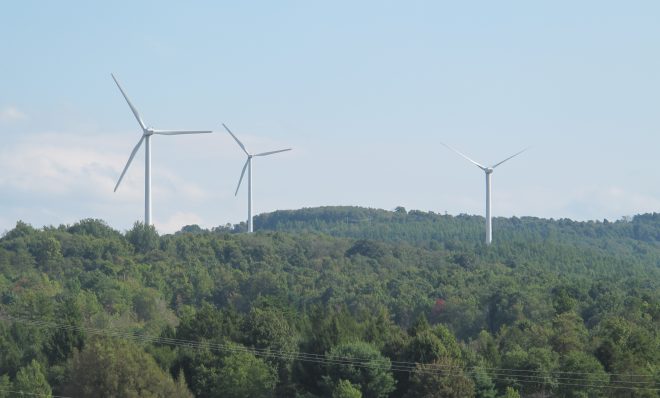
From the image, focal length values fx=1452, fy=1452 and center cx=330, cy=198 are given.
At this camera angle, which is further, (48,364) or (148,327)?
(148,327)

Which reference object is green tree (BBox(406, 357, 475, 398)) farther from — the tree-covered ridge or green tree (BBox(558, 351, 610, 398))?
green tree (BBox(558, 351, 610, 398))

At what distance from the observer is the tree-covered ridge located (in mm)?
80062

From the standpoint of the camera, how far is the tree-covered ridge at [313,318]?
80.1 metres

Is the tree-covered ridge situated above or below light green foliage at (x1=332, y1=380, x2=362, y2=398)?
above

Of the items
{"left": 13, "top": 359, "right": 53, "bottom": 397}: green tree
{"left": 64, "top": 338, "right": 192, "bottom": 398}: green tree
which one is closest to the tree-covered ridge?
{"left": 64, "top": 338, "right": 192, "bottom": 398}: green tree

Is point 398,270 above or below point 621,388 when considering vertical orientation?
above

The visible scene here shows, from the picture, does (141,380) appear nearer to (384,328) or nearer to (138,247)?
(384,328)

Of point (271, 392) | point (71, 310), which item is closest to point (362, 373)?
point (271, 392)

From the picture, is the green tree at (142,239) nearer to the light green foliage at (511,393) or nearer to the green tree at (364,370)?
the green tree at (364,370)

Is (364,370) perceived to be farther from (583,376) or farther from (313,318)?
(313,318)

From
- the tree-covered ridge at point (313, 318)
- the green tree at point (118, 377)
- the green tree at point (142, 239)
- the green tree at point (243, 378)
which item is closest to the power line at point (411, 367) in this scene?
the tree-covered ridge at point (313, 318)

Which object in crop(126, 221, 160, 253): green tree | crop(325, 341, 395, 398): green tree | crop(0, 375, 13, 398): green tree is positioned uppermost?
crop(126, 221, 160, 253): green tree

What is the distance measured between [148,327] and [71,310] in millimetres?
13499

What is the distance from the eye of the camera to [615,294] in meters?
125
